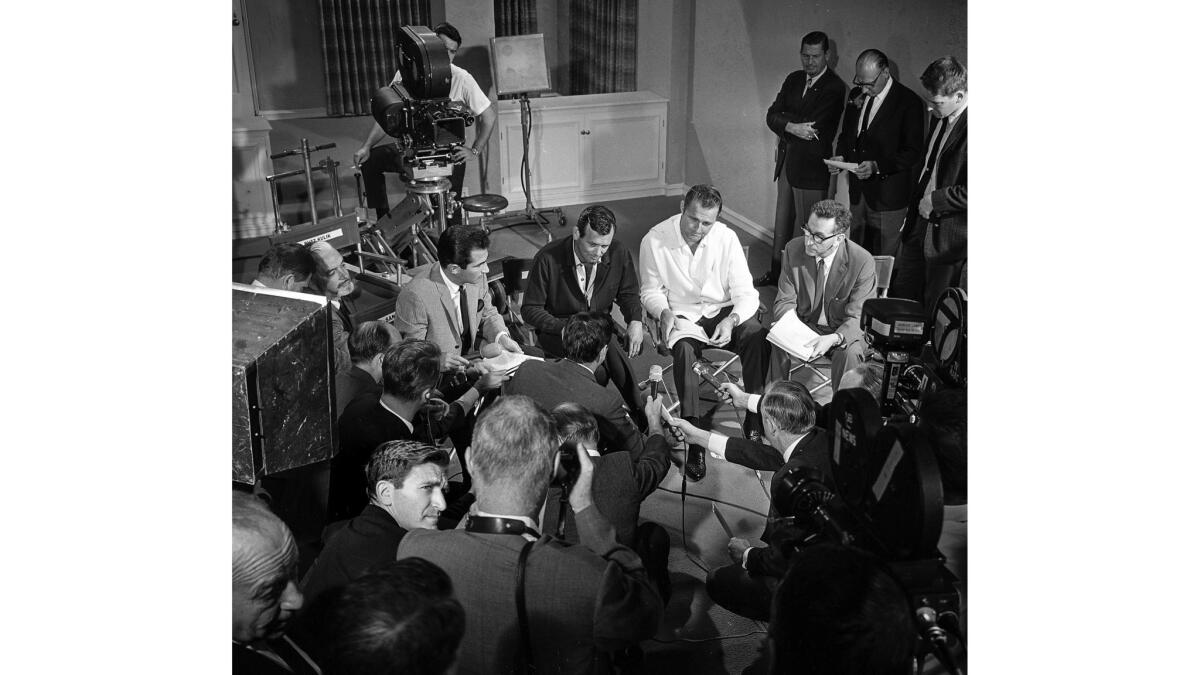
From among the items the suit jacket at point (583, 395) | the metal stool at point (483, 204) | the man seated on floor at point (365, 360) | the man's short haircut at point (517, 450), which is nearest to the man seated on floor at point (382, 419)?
the man seated on floor at point (365, 360)

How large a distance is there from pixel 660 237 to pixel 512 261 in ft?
4.09

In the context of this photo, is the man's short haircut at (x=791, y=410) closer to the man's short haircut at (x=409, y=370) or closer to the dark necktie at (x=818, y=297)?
the man's short haircut at (x=409, y=370)

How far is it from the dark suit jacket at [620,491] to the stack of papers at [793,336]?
1255 millimetres

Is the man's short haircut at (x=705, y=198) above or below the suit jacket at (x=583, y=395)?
above

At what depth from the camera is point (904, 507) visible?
1582 mm

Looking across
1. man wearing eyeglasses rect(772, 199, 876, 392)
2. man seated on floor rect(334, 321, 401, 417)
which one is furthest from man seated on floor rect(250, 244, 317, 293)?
man wearing eyeglasses rect(772, 199, 876, 392)

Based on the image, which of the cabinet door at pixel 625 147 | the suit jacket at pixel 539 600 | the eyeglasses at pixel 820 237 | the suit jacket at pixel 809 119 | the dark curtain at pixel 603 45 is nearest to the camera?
the suit jacket at pixel 539 600

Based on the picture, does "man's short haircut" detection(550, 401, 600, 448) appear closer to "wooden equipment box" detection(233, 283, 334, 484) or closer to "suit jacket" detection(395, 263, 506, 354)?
"wooden equipment box" detection(233, 283, 334, 484)

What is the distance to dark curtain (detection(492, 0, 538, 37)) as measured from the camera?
9.39 meters

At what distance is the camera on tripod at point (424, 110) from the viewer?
4.52 metres

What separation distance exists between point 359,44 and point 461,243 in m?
5.78

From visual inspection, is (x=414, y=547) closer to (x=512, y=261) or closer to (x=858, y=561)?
(x=858, y=561)

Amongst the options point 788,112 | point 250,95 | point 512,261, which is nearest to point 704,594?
point 512,261

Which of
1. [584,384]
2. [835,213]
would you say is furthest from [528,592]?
[835,213]
